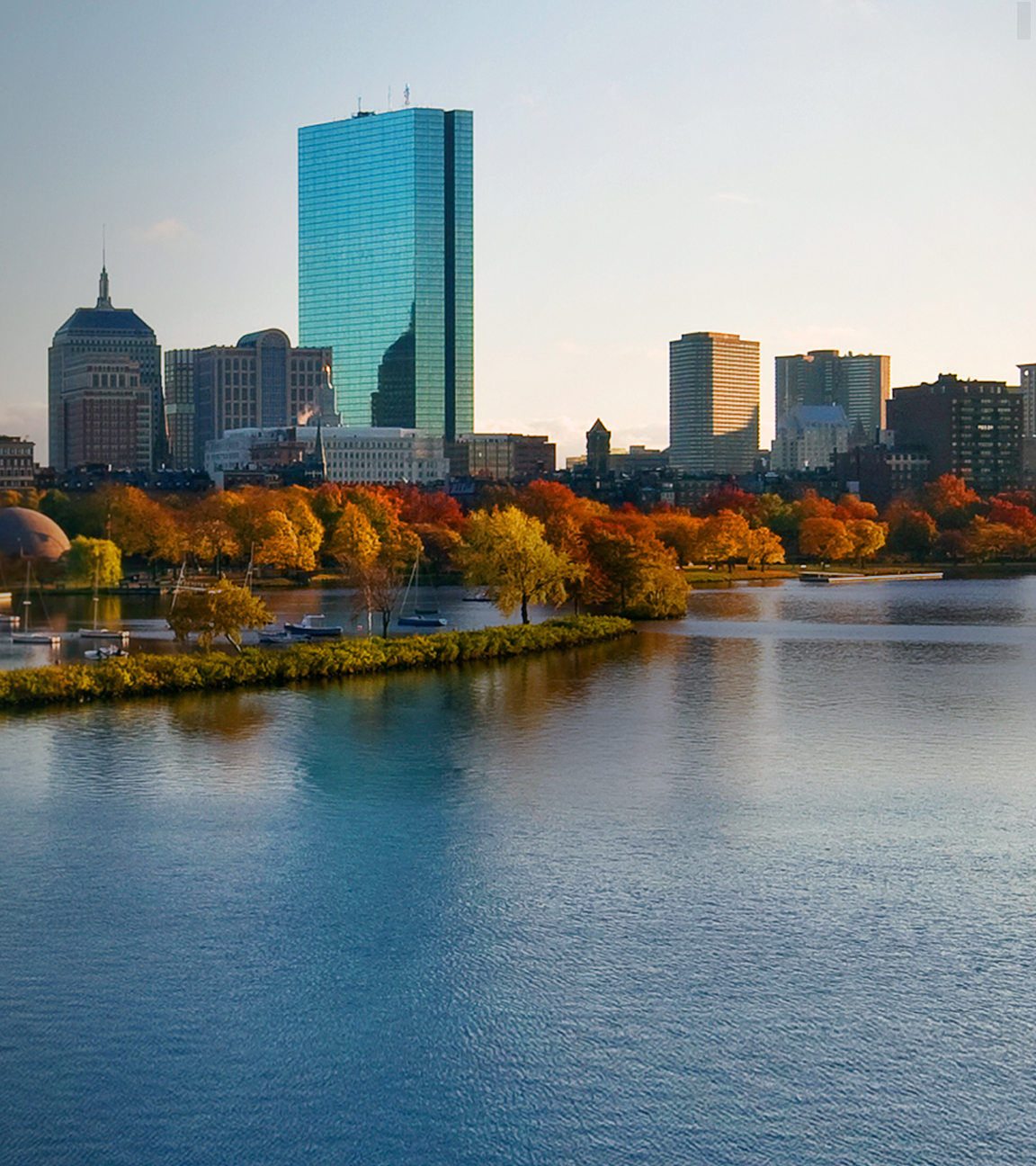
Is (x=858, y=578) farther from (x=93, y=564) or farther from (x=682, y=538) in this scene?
(x=93, y=564)

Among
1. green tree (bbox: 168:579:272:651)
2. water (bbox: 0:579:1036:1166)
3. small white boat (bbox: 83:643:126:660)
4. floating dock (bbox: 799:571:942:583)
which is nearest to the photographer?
water (bbox: 0:579:1036:1166)

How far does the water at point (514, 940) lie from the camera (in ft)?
66.6

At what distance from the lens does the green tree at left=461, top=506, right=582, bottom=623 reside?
8338cm

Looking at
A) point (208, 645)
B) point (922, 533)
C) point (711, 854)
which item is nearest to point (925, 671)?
point (208, 645)

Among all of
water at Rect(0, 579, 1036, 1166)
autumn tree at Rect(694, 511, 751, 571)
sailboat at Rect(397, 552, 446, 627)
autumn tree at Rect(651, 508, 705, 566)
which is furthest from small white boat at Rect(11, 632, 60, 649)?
autumn tree at Rect(694, 511, 751, 571)

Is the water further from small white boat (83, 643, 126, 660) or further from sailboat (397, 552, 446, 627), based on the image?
sailboat (397, 552, 446, 627)

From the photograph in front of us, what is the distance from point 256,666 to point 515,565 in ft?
85.9

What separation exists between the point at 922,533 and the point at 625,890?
493ft

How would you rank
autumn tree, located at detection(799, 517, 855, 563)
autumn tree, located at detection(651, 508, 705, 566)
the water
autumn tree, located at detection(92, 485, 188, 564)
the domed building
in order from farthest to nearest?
autumn tree, located at detection(799, 517, 855, 563) → autumn tree, located at detection(651, 508, 705, 566) → the domed building → autumn tree, located at detection(92, 485, 188, 564) → the water

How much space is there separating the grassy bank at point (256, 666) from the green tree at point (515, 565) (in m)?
6.39

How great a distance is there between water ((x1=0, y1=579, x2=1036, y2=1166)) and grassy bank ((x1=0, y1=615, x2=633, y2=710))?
14.3 ft

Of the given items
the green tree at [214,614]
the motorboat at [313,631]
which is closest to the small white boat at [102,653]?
the green tree at [214,614]

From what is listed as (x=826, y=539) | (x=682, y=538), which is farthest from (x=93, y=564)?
(x=826, y=539)

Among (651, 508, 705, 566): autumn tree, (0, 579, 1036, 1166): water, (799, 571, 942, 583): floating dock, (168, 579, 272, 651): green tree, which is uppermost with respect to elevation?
(651, 508, 705, 566): autumn tree
